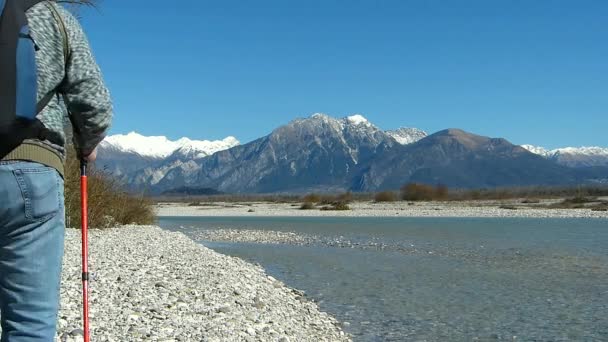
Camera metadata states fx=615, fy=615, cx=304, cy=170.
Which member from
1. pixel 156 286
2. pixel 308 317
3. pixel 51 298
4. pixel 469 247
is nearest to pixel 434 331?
pixel 308 317

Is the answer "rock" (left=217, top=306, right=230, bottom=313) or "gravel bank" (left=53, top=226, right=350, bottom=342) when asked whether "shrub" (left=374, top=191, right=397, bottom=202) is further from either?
"rock" (left=217, top=306, right=230, bottom=313)

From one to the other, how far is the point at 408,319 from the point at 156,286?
3.97 m

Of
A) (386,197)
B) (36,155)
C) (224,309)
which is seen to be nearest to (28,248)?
(36,155)

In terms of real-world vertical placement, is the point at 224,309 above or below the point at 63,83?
below

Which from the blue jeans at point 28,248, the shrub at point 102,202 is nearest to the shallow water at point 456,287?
the shrub at point 102,202

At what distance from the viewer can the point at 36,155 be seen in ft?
7.88

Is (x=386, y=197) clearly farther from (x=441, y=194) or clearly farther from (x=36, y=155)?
(x=36, y=155)

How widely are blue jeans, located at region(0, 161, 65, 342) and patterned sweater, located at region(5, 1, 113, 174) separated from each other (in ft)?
0.30

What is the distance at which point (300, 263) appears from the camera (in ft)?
60.6

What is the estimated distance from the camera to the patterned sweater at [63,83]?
2.43m

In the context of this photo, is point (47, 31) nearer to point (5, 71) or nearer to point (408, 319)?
point (5, 71)

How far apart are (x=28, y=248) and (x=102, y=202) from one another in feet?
69.7

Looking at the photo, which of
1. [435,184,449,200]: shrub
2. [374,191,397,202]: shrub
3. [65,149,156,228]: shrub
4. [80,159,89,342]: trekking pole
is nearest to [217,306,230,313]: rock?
[80,159,89,342]: trekking pole

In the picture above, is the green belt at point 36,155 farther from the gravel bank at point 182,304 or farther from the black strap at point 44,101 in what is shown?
the gravel bank at point 182,304
